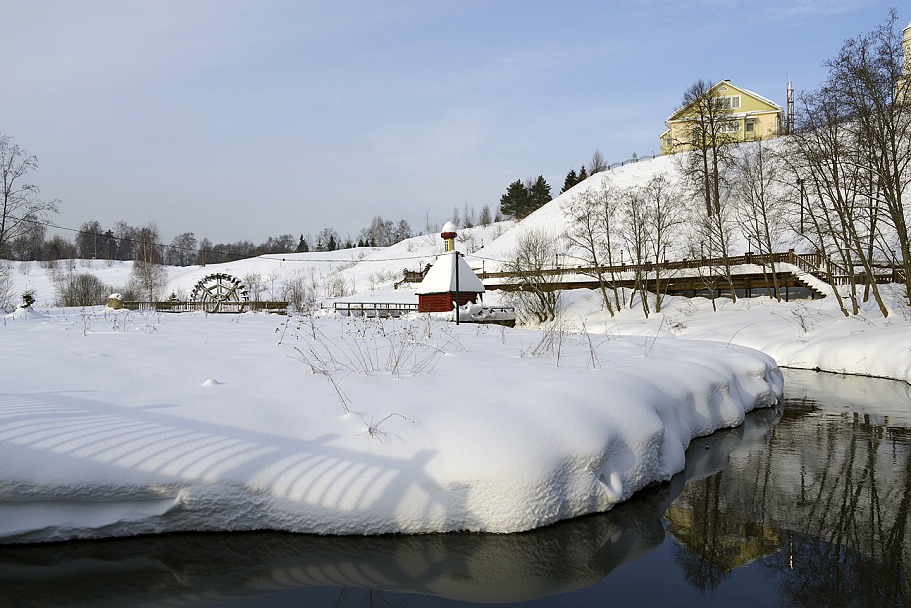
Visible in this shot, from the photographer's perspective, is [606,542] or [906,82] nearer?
[606,542]

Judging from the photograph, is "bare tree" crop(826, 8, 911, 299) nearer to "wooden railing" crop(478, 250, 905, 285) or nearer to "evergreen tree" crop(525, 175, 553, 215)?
"wooden railing" crop(478, 250, 905, 285)

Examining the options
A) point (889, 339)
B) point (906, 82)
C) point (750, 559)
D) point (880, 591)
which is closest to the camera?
point (880, 591)

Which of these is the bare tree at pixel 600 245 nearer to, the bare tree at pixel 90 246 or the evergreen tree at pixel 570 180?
the evergreen tree at pixel 570 180

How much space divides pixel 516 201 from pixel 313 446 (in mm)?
81083

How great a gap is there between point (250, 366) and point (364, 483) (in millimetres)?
3248

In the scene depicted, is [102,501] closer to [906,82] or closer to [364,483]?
[364,483]

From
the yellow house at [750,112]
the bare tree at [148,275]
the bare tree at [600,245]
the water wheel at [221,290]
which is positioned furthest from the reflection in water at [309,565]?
the yellow house at [750,112]

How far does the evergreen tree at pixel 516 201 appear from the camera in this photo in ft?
273

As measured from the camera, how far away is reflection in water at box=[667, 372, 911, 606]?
13.3 feet

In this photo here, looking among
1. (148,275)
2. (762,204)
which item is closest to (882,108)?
(762,204)

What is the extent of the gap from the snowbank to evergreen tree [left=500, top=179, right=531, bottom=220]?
3050 inches

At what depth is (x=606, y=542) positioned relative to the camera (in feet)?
15.6

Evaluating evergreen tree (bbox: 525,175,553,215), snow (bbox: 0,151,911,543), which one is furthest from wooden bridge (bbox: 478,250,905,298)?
evergreen tree (bbox: 525,175,553,215)

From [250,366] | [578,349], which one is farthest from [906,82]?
[250,366]
